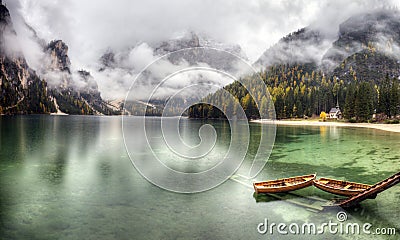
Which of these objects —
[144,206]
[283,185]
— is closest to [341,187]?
[283,185]

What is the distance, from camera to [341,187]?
18.6 m

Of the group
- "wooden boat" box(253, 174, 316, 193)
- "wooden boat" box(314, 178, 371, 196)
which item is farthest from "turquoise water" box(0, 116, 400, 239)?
"wooden boat" box(314, 178, 371, 196)

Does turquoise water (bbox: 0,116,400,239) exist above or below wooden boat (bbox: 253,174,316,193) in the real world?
below

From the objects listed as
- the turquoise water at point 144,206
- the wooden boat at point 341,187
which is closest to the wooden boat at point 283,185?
the turquoise water at point 144,206

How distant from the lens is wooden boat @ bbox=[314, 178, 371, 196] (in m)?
17.6

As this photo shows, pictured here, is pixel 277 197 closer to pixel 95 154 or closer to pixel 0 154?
pixel 95 154

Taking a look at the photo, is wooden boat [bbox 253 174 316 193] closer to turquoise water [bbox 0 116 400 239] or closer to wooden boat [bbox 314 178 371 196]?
turquoise water [bbox 0 116 400 239]

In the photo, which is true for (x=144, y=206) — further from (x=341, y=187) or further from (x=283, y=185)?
(x=341, y=187)

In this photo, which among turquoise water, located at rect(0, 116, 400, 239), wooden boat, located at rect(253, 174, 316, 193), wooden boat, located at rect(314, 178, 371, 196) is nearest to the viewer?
turquoise water, located at rect(0, 116, 400, 239)

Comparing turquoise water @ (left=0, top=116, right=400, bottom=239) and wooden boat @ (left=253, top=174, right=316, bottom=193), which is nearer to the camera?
turquoise water @ (left=0, top=116, right=400, bottom=239)

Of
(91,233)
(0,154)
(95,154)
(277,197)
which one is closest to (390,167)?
(277,197)

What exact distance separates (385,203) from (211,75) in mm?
14275

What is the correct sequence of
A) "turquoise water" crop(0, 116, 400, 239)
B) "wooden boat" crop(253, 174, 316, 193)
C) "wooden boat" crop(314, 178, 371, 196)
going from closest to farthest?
"turquoise water" crop(0, 116, 400, 239), "wooden boat" crop(314, 178, 371, 196), "wooden boat" crop(253, 174, 316, 193)

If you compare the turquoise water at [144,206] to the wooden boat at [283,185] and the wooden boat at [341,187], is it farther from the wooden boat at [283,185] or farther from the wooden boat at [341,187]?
the wooden boat at [341,187]
